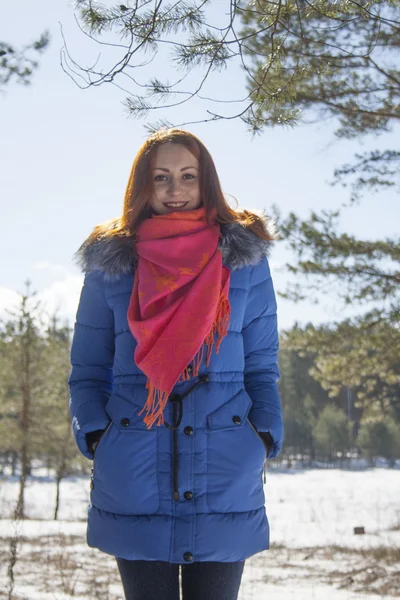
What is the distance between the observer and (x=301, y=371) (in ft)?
156

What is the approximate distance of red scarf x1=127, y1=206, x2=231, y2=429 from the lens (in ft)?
6.92

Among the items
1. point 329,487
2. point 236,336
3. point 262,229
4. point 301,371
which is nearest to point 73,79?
point 262,229

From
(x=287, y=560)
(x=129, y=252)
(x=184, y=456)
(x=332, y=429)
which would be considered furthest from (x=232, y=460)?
(x=332, y=429)

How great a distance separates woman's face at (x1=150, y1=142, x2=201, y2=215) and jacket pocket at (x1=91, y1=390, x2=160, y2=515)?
0.70m

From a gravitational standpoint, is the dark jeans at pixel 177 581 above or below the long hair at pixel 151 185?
below

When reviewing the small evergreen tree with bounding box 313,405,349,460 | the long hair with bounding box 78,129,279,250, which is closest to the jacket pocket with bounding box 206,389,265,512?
the long hair with bounding box 78,129,279,250

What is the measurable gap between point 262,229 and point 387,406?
12144 millimetres

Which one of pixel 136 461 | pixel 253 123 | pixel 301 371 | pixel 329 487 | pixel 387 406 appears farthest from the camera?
pixel 301 371

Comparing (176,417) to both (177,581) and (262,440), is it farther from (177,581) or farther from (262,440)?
(177,581)

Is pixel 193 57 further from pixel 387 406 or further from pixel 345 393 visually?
pixel 345 393

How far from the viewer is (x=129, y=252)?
238 centimetres

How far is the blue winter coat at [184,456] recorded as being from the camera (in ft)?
6.79

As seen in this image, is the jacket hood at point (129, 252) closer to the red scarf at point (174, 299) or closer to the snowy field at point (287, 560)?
the red scarf at point (174, 299)

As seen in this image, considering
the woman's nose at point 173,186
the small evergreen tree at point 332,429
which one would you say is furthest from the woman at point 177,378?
the small evergreen tree at point 332,429
